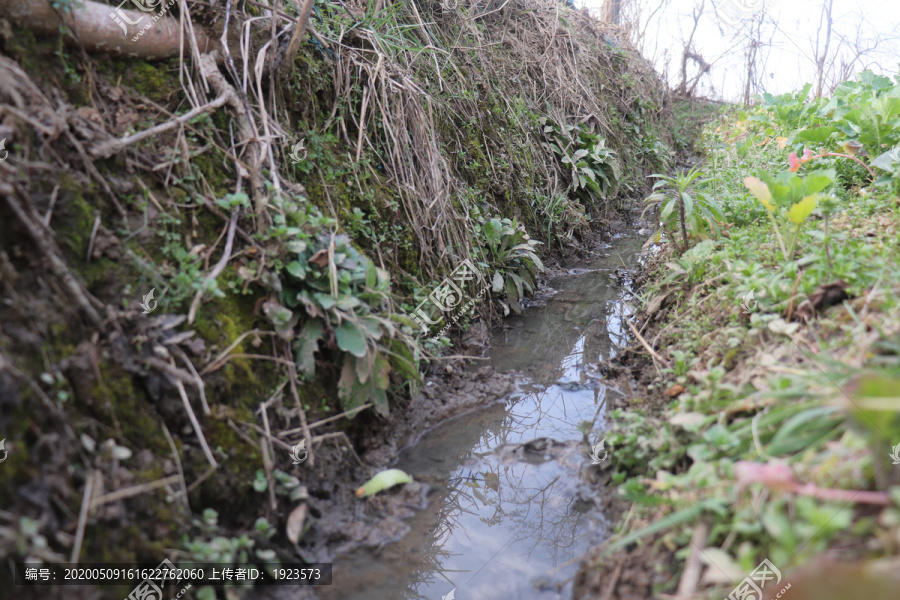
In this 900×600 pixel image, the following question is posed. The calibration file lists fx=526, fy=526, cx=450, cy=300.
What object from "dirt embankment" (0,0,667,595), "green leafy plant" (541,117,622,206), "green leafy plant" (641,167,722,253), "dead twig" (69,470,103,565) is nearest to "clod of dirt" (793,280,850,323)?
"green leafy plant" (641,167,722,253)

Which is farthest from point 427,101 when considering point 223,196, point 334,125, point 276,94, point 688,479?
→ point 688,479

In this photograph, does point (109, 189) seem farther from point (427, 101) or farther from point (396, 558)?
point (427, 101)

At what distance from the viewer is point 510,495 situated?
2266 mm

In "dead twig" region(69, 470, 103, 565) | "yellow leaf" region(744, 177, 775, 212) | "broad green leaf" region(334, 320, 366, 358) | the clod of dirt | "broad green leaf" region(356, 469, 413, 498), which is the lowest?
"broad green leaf" region(356, 469, 413, 498)

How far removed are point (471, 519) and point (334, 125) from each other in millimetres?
2187

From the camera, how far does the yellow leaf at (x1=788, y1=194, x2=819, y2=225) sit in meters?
2.13

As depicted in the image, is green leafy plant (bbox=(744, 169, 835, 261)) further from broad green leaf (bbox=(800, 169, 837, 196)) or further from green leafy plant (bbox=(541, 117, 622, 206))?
green leafy plant (bbox=(541, 117, 622, 206))

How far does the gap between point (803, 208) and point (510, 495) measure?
1.71 m

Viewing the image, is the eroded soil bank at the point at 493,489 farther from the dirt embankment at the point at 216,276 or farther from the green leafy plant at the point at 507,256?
the green leafy plant at the point at 507,256

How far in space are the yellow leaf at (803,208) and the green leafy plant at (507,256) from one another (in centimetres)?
181

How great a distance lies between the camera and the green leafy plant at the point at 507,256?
3.70 meters

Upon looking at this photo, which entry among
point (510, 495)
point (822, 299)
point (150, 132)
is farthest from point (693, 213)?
point (150, 132)

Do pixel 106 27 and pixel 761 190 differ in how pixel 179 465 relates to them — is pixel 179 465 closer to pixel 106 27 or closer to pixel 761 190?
pixel 106 27

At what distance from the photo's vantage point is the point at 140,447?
1.60m
